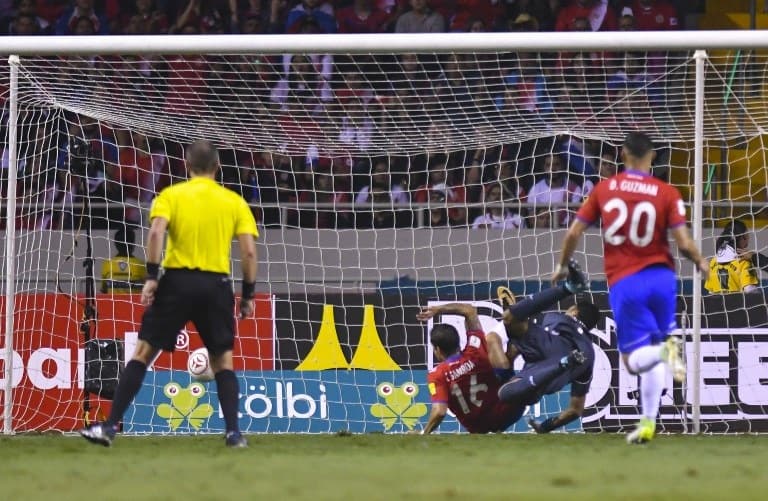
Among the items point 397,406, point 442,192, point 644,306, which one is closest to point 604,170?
point 442,192

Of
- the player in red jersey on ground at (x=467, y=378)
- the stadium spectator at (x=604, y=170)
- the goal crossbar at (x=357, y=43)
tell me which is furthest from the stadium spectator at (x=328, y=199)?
the player in red jersey on ground at (x=467, y=378)

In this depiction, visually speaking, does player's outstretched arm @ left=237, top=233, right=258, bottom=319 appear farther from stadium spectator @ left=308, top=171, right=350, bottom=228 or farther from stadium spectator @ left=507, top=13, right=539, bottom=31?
stadium spectator @ left=507, top=13, right=539, bottom=31

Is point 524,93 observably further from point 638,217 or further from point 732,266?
point 638,217

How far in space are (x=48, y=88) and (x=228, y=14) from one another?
5.39 meters

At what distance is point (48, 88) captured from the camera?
1236 centimetres

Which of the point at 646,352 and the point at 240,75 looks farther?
the point at 240,75

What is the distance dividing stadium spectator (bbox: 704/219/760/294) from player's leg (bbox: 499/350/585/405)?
2477mm

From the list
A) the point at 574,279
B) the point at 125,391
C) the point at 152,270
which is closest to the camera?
the point at 152,270

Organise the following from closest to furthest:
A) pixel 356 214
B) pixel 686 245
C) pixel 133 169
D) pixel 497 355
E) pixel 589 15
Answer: pixel 686 245 → pixel 497 355 → pixel 356 214 → pixel 133 169 → pixel 589 15

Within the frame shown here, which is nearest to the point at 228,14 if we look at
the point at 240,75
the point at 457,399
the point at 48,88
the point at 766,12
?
the point at 240,75

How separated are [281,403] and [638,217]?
4.82 metres

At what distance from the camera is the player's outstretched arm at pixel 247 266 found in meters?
8.73

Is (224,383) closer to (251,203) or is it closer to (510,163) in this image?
(251,203)

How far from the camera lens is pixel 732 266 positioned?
1280cm
